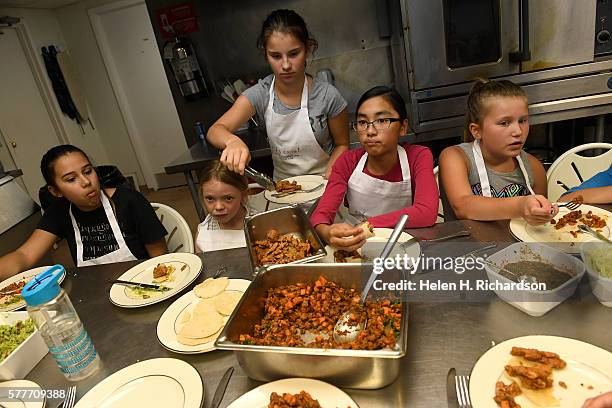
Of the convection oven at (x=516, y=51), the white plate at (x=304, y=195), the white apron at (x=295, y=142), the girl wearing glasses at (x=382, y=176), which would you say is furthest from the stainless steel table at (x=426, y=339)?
the convection oven at (x=516, y=51)

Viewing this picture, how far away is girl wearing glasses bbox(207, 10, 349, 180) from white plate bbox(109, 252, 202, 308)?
0.68 meters

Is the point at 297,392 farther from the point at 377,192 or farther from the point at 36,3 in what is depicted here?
the point at 36,3

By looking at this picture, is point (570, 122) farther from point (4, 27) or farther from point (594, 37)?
point (4, 27)

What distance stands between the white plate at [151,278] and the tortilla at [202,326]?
0.24 metres

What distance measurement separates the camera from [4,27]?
4.55 meters

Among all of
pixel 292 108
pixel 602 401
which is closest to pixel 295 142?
pixel 292 108

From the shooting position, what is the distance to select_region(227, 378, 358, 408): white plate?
78cm

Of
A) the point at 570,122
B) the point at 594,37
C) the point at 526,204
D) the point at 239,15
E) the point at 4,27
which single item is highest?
the point at 4,27

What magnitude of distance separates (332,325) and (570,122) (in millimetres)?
3344

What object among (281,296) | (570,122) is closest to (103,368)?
(281,296)

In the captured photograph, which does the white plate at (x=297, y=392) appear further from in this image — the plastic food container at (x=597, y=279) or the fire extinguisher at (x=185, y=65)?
the fire extinguisher at (x=185, y=65)

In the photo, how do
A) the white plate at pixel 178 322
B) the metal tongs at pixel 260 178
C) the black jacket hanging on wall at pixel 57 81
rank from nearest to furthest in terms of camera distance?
the white plate at pixel 178 322 < the metal tongs at pixel 260 178 < the black jacket hanging on wall at pixel 57 81

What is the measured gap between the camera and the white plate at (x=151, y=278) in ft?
4.19

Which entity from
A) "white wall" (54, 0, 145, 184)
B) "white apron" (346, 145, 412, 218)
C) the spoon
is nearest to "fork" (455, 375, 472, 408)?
the spoon
